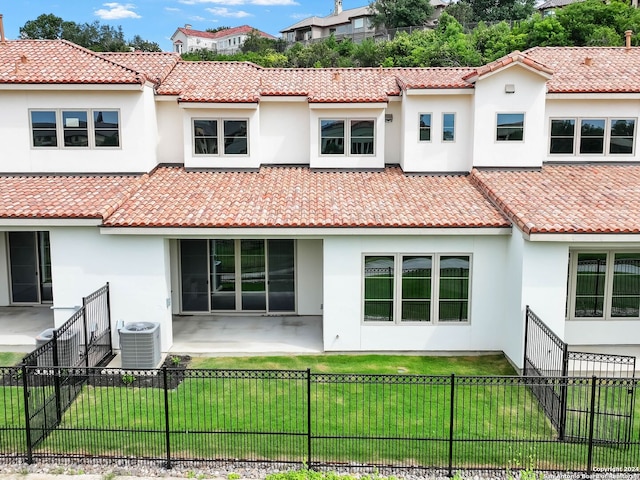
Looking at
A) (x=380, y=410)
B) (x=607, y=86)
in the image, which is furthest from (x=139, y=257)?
(x=607, y=86)

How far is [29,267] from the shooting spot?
723 inches

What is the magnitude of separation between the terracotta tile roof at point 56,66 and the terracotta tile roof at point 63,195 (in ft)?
9.08

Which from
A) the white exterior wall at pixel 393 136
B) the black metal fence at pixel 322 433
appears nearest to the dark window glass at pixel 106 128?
the black metal fence at pixel 322 433

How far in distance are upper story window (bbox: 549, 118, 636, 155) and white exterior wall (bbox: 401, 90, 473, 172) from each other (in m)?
2.73

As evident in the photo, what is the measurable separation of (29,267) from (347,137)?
1096 centimetres

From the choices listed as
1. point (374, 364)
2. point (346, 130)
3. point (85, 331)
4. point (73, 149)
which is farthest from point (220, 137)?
point (374, 364)

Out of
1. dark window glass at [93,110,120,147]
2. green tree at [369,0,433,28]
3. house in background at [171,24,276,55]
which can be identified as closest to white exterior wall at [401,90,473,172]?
dark window glass at [93,110,120,147]

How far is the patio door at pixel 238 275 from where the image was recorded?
1755 cm

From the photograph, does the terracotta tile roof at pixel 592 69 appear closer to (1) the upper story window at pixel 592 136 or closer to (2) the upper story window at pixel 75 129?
(1) the upper story window at pixel 592 136

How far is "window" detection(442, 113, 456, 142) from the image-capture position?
1761cm

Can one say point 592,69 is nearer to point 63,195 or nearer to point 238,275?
point 238,275

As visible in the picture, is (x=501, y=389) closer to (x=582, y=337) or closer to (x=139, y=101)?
(x=582, y=337)

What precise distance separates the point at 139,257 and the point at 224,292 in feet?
12.1

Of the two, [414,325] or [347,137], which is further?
[347,137]
